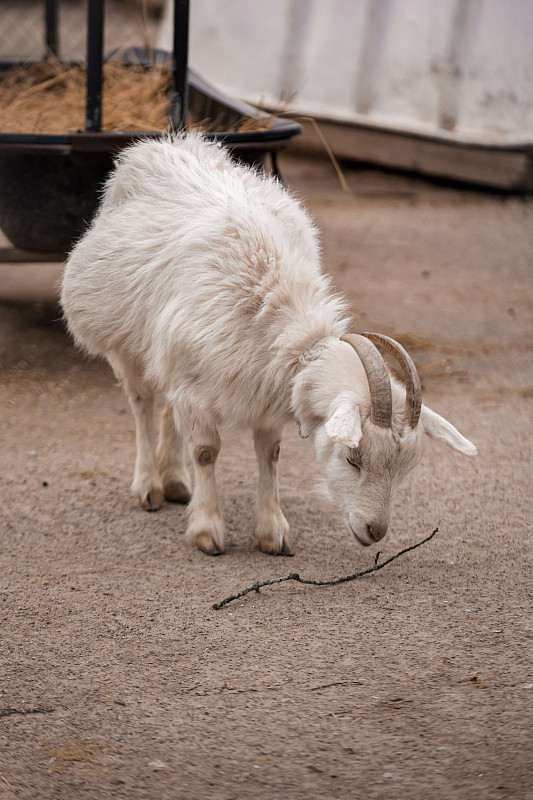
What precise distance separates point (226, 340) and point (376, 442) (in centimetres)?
72

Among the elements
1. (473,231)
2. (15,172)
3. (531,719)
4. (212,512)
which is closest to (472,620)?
(531,719)

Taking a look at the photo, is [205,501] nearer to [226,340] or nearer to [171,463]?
[171,463]

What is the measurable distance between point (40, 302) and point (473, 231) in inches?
184

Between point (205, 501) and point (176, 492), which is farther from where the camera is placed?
point (176, 492)

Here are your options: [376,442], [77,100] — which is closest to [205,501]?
[376,442]

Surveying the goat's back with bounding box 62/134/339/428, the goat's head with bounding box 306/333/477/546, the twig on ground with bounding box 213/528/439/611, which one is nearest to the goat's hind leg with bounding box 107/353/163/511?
the goat's back with bounding box 62/134/339/428

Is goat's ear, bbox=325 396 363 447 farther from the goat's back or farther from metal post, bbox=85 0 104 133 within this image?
metal post, bbox=85 0 104 133

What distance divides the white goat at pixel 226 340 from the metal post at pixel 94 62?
770 millimetres

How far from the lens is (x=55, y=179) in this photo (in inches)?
207

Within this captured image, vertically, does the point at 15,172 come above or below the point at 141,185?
below

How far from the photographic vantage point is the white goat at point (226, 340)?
3096mm

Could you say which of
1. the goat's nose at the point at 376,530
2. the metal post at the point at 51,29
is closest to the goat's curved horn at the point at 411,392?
the goat's nose at the point at 376,530

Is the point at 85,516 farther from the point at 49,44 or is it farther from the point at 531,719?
the point at 49,44

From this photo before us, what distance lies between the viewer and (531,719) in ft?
8.52
